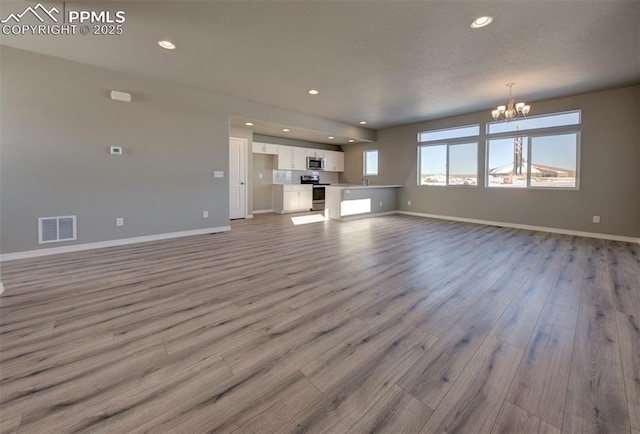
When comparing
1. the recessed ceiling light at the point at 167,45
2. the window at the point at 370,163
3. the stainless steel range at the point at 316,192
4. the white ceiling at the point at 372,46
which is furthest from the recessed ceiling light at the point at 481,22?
the stainless steel range at the point at 316,192

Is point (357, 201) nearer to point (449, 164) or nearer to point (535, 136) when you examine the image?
point (449, 164)

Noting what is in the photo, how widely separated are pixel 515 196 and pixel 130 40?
295 inches

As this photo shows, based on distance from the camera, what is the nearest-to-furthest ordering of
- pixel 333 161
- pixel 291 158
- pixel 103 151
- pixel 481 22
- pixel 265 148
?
pixel 481 22, pixel 103 151, pixel 265 148, pixel 291 158, pixel 333 161

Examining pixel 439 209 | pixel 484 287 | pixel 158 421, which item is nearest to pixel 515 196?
pixel 439 209

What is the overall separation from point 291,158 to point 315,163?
939mm

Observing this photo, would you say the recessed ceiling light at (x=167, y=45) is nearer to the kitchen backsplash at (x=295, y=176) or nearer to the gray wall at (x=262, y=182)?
the gray wall at (x=262, y=182)

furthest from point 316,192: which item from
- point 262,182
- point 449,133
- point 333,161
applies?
point 449,133

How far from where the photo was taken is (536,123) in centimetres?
570

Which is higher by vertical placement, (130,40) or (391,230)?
(130,40)

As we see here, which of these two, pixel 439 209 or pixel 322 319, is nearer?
pixel 322 319

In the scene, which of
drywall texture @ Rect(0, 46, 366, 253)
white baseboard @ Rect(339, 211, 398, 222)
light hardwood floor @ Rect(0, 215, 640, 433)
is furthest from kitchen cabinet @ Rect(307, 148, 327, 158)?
light hardwood floor @ Rect(0, 215, 640, 433)

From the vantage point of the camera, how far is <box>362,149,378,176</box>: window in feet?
29.8

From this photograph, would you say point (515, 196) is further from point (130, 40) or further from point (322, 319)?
point (130, 40)

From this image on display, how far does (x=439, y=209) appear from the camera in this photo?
7480 millimetres
